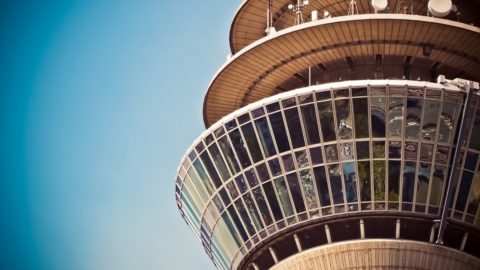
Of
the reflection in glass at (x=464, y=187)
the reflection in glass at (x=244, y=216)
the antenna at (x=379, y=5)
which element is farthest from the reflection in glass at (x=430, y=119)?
the reflection in glass at (x=244, y=216)

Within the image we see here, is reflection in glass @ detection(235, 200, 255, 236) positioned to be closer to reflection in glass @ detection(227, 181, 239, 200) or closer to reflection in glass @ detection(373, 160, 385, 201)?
reflection in glass @ detection(227, 181, 239, 200)

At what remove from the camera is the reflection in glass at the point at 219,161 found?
232 ft

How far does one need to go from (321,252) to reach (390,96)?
7.61 metres

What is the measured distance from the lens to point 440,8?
68.9 m

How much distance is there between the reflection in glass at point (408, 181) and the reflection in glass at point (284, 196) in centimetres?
515

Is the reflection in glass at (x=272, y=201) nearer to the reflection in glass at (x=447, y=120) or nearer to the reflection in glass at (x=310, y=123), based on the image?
the reflection in glass at (x=310, y=123)

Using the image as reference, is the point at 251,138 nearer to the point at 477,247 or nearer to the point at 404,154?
the point at 404,154

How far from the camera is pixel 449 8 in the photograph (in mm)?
68875

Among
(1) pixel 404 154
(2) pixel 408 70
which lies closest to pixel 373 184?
(1) pixel 404 154

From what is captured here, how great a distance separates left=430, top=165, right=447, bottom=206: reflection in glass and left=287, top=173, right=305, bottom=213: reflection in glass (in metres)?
5.78

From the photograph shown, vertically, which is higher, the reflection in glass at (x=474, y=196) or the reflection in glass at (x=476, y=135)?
the reflection in glass at (x=476, y=135)

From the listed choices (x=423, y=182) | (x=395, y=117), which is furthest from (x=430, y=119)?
(x=423, y=182)

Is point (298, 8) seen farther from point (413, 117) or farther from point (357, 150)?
point (413, 117)

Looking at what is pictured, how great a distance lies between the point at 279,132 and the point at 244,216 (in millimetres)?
4602
